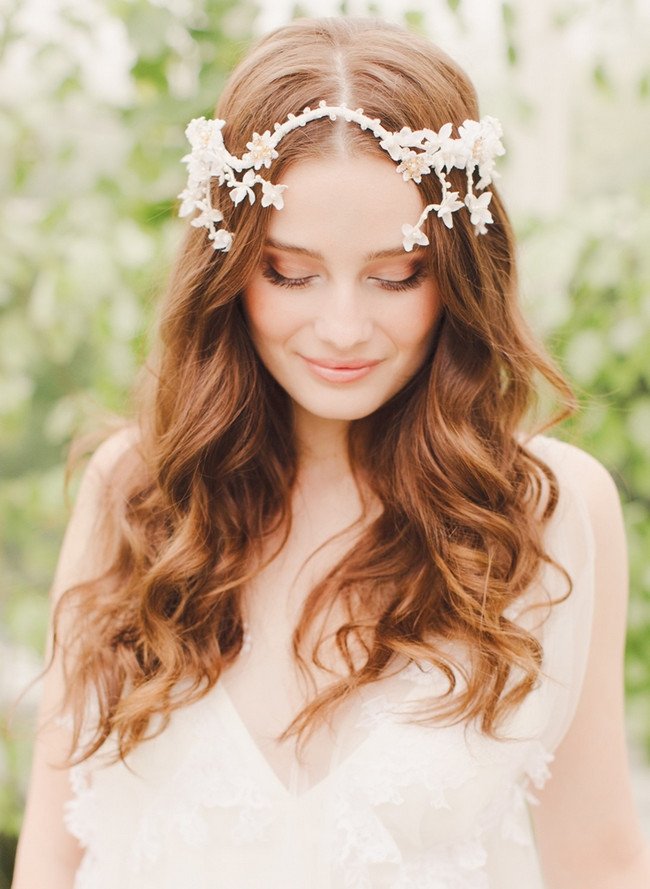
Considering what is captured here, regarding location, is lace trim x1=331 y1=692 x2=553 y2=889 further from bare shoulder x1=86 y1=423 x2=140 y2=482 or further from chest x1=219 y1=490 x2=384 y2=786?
bare shoulder x1=86 y1=423 x2=140 y2=482

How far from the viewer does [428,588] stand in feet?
4.42

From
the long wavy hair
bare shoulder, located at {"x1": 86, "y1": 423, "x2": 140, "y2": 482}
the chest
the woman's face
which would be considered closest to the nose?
the woman's face

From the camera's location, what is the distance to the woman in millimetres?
1188

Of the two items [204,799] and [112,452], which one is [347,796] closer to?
[204,799]

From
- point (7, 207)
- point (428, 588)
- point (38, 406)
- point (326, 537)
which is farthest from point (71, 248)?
point (428, 588)

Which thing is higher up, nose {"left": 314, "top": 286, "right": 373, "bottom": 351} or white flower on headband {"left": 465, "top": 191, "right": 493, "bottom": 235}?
white flower on headband {"left": 465, "top": 191, "right": 493, "bottom": 235}

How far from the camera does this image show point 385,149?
45.1 inches

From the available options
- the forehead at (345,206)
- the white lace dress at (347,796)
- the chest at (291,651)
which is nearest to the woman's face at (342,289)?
the forehead at (345,206)

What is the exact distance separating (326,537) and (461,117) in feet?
1.93

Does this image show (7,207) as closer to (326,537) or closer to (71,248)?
(71,248)

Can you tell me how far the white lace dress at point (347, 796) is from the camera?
1.24 m

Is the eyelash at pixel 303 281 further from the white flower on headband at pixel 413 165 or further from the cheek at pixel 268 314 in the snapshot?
the white flower on headband at pixel 413 165

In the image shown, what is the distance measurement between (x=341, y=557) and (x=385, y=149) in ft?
1.83

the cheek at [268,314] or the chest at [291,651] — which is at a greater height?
the cheek at [268,314]
